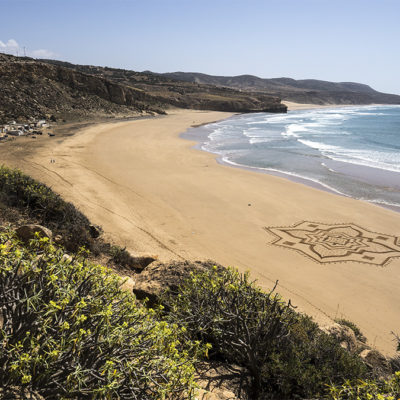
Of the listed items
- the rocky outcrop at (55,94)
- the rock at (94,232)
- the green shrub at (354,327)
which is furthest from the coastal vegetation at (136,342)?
the rocky outcrop at (55,94)

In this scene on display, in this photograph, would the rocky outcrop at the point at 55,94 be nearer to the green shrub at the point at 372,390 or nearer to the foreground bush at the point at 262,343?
the foreground bush at the point at 262,343

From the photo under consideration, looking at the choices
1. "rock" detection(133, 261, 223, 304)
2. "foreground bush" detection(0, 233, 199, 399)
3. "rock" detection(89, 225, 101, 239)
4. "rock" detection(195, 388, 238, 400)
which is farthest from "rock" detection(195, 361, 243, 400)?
"rock" detection(89, 225, 101, 239)

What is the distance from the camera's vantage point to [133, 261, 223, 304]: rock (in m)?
5.84

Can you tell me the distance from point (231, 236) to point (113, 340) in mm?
8843

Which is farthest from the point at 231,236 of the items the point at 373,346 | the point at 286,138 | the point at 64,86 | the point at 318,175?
the point at 64,86

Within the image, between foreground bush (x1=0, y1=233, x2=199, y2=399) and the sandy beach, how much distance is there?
17.8 ft

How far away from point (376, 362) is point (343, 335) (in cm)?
75

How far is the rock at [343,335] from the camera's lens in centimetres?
595

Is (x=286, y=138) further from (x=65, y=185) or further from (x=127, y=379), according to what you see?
(x=127, y=379)

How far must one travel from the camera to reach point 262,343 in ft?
14.2

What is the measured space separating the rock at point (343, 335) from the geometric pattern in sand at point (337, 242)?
416 cm

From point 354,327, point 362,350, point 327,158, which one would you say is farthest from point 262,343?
point 327,158

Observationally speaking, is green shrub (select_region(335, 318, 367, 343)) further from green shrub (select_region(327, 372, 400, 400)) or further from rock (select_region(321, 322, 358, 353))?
green shrub (select_region(327, 372, 400, 400))

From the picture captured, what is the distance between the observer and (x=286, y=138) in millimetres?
37188
